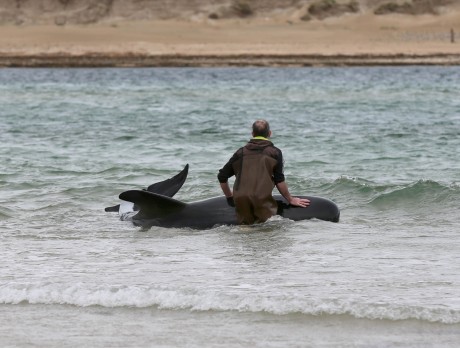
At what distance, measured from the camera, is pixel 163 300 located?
8266 millimetres

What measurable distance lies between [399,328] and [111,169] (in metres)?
10.2

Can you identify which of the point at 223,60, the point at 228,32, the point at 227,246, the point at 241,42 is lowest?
the point at 223,60

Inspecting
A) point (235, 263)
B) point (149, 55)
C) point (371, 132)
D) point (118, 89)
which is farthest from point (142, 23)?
point (235, 263)

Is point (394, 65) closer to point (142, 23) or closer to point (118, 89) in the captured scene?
point (118, 89)

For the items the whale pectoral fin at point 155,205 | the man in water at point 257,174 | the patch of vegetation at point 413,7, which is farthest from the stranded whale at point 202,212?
the patch of vegetation at point 413,7

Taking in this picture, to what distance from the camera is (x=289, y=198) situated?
439 inches

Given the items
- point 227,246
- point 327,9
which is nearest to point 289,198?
point 227,246

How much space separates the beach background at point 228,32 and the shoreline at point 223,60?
2.2 inches

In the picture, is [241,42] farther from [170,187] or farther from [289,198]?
[289,198]

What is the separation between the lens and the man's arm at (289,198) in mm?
11023

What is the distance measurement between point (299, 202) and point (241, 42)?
2529 inches

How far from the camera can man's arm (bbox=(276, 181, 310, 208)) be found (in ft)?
36.2

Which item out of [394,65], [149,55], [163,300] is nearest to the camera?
[163,300]

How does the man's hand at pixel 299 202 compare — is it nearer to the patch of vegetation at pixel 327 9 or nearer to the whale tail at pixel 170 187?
the whale tail at pixel 170 187
